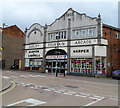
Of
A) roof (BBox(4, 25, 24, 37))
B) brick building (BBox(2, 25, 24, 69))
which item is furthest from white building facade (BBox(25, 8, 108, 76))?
roof (BBox(4, 25, 24, 37))

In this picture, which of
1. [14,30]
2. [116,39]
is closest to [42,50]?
[116,39]

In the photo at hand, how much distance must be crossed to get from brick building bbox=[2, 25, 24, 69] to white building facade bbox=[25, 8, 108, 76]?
11422 mm

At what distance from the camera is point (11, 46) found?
45.8 meters

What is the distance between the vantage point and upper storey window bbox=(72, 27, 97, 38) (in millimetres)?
26453

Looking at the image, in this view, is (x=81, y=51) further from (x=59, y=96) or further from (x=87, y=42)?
(x=59, y=96)

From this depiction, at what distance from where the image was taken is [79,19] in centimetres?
2812

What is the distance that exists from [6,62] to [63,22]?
21.9m

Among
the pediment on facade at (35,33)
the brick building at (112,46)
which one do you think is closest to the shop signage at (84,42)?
the brick building at (112,46)

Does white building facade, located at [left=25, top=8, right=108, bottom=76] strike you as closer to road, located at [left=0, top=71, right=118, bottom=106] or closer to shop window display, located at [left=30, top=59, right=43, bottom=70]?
shop window display, located at [left=30, top=59, right=43, bottom=70]

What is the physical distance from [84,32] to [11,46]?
25608 mm

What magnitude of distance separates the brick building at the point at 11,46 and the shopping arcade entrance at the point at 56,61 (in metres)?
15.0

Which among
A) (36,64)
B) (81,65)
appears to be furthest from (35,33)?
(81,65)

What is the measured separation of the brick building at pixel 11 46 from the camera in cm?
4394

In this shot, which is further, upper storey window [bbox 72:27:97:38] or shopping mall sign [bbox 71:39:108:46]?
upper storey window [bbox 72:27:97:38]
